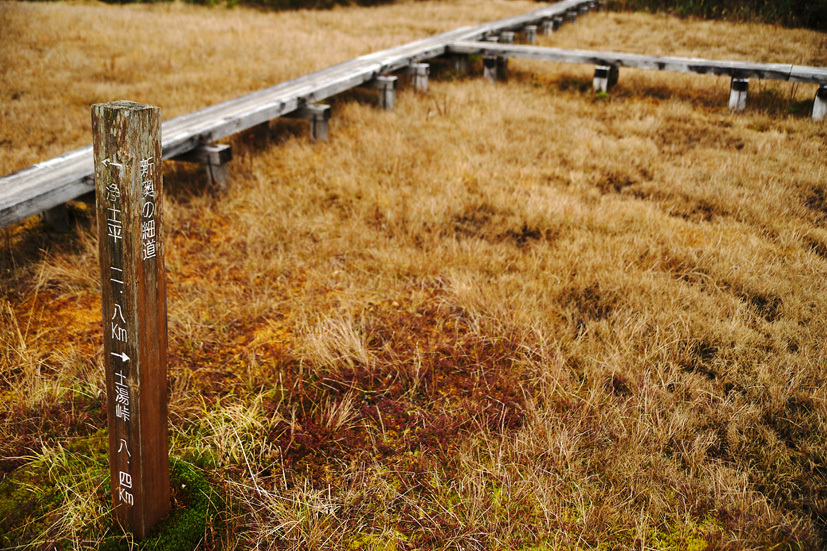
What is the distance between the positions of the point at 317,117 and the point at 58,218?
2953mm

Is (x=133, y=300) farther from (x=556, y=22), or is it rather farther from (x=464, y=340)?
(x=556, y=22)

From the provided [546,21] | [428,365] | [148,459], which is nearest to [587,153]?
[428,365]

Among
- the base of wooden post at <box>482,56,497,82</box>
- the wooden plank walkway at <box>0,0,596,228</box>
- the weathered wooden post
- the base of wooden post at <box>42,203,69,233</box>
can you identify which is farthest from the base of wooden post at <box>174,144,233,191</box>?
the base of wooden post at <box>482,56,497,82</box>

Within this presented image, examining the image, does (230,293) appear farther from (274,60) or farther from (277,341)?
(274,60)

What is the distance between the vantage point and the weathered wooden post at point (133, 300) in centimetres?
168

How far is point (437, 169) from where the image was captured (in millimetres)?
5645

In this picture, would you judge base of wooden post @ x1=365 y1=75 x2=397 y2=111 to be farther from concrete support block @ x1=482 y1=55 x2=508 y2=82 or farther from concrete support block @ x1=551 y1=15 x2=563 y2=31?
concrete support block @ x1=551 y1=15 x2=563 y2=31

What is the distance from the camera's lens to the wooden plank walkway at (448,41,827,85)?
6.94m

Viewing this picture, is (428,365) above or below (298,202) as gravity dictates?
below

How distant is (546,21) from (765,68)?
8308mm

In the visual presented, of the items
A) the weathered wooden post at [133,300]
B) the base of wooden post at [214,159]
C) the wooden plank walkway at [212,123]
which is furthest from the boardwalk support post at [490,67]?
the weathered wooden post at [133,300]

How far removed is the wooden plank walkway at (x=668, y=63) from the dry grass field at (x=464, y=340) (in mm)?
614

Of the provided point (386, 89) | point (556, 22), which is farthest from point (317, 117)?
point (556, 22)

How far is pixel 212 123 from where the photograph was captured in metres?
5.32
